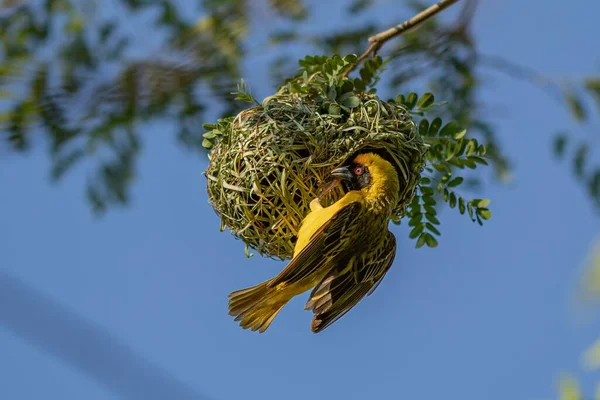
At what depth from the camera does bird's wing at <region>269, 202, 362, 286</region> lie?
2604mm

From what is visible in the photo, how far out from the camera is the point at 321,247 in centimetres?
262

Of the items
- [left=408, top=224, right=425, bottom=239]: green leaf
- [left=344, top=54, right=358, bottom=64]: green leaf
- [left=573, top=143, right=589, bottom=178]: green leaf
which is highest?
[left=573, top=143, right=589, bottom=178]: green leaf

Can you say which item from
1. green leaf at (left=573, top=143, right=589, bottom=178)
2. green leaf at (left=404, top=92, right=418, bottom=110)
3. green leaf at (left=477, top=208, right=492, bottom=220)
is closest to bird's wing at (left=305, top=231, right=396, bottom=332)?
green leaf at (left=477, top=208, right=492, bottom=220)

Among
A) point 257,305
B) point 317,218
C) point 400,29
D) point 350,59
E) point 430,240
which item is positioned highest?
point 400,29

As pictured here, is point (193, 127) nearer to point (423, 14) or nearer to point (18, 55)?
point (18, 55)

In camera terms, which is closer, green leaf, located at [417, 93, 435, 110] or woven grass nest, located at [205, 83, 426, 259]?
woven grass nest, located at [205, 83, 426, 259]

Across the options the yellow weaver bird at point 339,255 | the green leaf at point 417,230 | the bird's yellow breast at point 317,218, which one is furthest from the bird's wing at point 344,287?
the green leaf at point 417,230

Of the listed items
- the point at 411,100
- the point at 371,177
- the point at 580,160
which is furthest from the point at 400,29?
the point at 580,160

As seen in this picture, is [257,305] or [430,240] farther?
[430,240]

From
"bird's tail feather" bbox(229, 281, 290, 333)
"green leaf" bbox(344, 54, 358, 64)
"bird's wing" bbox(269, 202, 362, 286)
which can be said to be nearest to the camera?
"bird's wing" bbox(269, 202, 362, 286)

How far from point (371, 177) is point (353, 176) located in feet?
0.19

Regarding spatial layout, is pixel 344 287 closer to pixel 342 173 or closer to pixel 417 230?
pixel 342 173

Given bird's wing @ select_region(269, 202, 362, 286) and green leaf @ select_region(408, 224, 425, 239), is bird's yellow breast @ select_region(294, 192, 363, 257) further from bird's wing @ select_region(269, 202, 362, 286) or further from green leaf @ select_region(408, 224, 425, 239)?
green leaf @ select_region(408, 224, 425, 239)

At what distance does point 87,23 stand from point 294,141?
8.63ft
